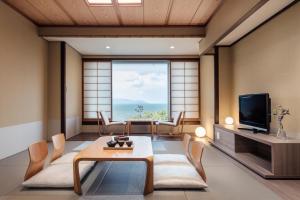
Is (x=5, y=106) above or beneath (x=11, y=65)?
beneath

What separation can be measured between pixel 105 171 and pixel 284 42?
3.16m

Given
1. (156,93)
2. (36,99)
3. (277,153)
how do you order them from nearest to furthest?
(277,153)
(36,99)
(156,93)

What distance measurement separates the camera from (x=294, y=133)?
329 centimetres

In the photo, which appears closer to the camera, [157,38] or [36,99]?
[36,99]

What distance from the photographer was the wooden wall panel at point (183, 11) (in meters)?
4.20

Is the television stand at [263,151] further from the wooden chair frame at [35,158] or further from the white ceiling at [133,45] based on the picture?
the wooden chair frame at [35,158]

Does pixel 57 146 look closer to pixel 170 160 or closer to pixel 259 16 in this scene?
pixel 170 160

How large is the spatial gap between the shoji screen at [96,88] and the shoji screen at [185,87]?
7.01ft

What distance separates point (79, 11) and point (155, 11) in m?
1.45

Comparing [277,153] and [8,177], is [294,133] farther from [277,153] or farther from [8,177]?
[8,177]

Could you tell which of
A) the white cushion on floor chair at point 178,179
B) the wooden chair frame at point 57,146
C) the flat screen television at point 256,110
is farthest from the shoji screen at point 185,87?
the white cushion on floor chair at point 178,179

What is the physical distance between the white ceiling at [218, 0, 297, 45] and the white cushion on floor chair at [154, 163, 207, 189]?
2298mm

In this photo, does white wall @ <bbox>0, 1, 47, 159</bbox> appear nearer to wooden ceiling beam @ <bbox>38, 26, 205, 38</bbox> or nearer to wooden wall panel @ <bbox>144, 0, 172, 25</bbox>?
wooden ceiling beam @ <bbox>38, 26, 205, 38</bbox>

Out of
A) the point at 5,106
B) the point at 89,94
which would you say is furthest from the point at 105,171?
the point at 89,94
